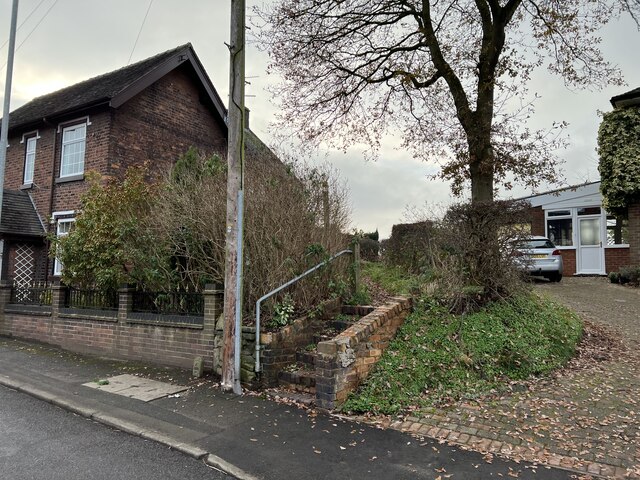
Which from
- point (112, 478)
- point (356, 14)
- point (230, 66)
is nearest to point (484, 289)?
point (230, 66)

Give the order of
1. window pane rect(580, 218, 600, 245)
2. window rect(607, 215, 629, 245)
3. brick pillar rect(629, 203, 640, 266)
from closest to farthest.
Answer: brick pillar rect(629, 203, 640, 266)
window rect(607, 215, 629, 245)
window pane rect(580, 218, 600, 245)

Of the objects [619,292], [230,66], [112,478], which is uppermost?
[230,66]

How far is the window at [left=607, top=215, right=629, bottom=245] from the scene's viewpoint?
17375mm

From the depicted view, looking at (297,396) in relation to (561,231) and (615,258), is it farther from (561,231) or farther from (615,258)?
(561,231)

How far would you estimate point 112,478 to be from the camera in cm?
366

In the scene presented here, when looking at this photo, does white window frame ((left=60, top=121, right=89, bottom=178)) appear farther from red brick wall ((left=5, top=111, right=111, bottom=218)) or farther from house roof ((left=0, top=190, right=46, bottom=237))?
house roof ((left=0, top=190, right=46, bottom=237))

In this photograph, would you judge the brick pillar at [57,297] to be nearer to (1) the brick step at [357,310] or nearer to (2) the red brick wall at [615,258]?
(1) the brick step at [357,310]

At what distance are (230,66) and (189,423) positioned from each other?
469 cm

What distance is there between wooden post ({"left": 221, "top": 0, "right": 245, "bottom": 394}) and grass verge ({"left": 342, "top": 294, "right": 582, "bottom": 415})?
1.73 meters

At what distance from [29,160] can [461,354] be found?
51.7 ft

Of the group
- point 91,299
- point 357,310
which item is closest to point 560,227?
point 357,310

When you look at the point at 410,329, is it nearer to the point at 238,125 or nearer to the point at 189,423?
the point at 189,423

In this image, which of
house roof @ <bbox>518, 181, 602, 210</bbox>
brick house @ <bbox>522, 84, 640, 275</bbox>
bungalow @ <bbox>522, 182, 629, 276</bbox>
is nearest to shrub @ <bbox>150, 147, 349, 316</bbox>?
brick house @ <bbox>522, 84, 640, 275</bbox>

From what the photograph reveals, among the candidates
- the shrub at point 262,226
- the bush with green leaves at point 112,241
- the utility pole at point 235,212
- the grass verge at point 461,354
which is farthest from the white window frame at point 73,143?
the grass verge at point 461,354
